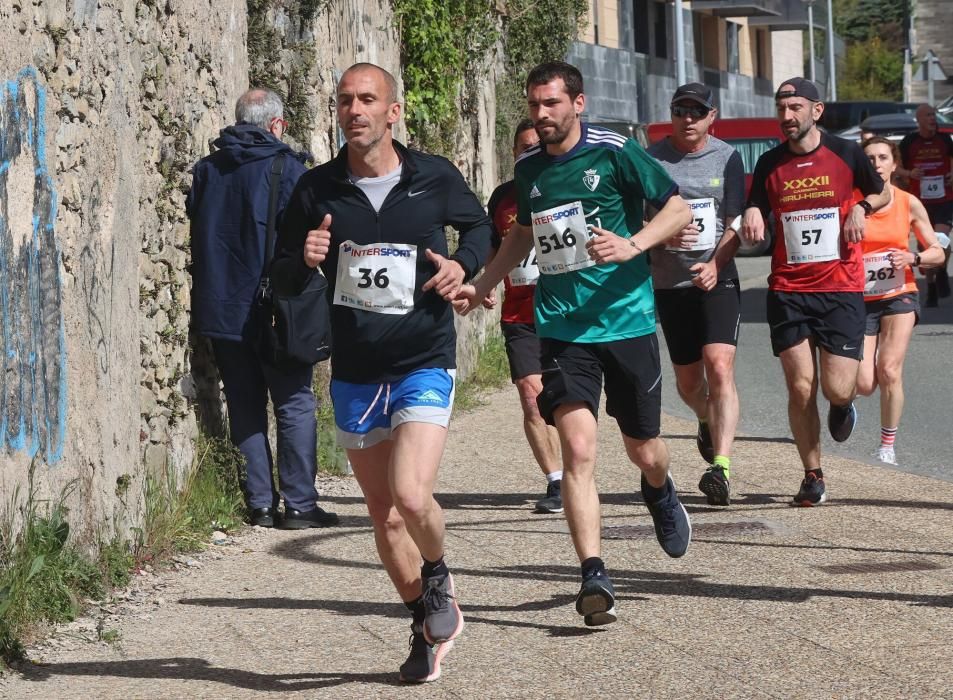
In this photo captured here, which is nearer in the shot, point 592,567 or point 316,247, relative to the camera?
point 316,247

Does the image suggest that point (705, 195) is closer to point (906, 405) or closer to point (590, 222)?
point (590, 222)

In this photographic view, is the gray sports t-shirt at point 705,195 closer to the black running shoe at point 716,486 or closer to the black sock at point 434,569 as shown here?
the black running shoe at point 716,486

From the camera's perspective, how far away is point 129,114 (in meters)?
7.67

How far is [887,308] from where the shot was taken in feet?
33.4

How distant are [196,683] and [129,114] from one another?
2922mm

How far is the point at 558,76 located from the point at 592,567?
1.87 metres

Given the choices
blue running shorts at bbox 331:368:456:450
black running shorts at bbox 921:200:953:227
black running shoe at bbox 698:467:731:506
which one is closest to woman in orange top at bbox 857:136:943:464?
black running shoe at bbox 698:467:731:506

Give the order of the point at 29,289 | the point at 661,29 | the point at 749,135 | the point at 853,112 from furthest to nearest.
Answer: the point at 661,29 → the point at 853,112 → the point at 749,135 → the point at 29,289

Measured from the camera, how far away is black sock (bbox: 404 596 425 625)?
5832mm

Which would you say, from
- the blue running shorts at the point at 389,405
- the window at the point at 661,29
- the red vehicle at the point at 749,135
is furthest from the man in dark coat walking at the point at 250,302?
the window at the point at 661,29

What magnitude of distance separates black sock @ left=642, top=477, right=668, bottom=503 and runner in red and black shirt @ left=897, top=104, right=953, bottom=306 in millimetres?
13328

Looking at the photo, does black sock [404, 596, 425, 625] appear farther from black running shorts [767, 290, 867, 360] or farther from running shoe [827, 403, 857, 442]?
running shoe [827, 403, 857, 442]

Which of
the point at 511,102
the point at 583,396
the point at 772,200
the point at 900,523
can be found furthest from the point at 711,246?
the point at 511,102

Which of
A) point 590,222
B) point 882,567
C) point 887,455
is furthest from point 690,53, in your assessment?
point 590,222
